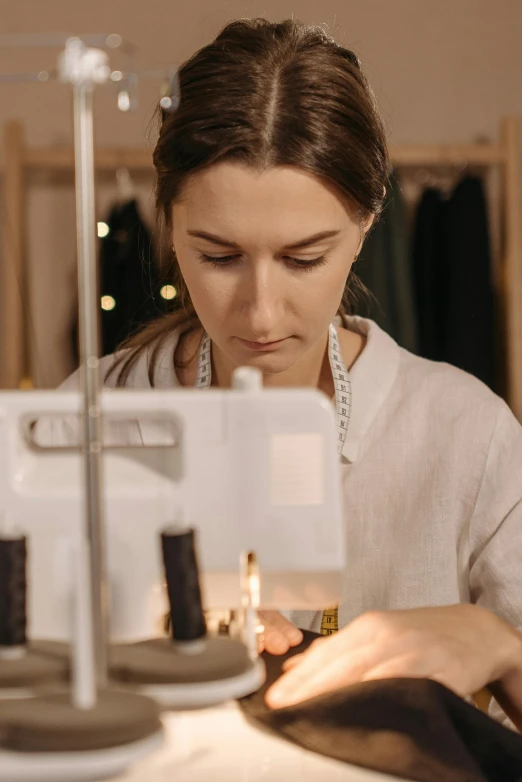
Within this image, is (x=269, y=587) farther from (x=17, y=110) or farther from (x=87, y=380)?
(x=17, y=110)

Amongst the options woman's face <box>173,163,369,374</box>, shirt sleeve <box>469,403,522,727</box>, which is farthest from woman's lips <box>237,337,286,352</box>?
shirt sleeve <box>469,403,522,727</box>

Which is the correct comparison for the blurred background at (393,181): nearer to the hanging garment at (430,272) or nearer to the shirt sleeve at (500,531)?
the hanging garment at (430,272)

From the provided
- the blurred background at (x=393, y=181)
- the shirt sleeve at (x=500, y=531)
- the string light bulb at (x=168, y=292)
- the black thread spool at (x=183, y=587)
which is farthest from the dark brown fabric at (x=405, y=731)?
the blurred background at (x=393, y=181)

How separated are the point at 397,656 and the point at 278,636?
0.15 meters

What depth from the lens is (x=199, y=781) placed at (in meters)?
0.64

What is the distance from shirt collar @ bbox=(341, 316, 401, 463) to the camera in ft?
4.16

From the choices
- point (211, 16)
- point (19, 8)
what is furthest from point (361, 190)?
point (19, 8)

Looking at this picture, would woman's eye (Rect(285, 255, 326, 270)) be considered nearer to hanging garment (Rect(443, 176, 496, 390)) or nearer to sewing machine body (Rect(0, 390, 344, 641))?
sewing machine body (Rect(0, 390, 344, 641))

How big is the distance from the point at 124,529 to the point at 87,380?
Result: 143 millimetres

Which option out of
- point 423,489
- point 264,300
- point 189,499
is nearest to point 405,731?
point 189,499

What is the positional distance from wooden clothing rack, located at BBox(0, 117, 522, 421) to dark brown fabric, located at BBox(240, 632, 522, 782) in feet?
5.85

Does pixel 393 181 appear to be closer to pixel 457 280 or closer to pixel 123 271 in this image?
pixel 457 280

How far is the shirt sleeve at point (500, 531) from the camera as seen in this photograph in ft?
3.70

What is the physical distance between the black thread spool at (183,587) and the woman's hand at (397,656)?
14 centimetres
